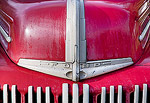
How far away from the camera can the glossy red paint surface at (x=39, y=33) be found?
1.40 meters

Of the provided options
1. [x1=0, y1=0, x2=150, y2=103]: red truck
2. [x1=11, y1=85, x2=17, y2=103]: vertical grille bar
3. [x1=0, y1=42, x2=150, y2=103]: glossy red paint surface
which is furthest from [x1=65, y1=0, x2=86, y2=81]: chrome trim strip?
[x1=11, y1=85, x2=17, y2=103]: vertical grille bar

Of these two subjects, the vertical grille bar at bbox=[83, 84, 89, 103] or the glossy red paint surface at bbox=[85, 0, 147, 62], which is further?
the glossy red paint surface at bbox=[85, 0, 147, 62]

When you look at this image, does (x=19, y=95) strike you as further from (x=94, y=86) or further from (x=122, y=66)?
(x=122, y=66)

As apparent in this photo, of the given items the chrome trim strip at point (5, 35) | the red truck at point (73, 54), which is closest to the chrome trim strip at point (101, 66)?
the red truck at point (73, 54)

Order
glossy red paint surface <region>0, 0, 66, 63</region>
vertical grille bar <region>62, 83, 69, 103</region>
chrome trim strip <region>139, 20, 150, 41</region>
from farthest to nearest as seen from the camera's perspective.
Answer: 1. chrome trim strip <region>139, 20, 150, 41</region>
2. glossy red paint surface <region>0, 0, 66, 63</region>
3. vertical grille bar <region>62, 83, 69, 103</region>

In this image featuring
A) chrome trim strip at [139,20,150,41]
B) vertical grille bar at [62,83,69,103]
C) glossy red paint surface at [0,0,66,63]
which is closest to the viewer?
vertical grille bar at [62,83,69,103]

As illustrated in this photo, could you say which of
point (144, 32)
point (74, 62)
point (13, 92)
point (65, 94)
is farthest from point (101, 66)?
point (13, 92)

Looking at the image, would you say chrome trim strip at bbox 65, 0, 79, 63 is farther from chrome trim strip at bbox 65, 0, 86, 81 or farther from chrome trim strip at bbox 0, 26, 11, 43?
chrome trim strip at bbox 0, 26, 11, 43

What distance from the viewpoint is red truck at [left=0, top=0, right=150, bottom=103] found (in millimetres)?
1321

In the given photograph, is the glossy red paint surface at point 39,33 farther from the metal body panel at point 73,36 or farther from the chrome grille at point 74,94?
the chrome grille at point 74,94

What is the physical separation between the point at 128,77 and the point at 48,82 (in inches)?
19.7

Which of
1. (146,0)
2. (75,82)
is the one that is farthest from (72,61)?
(146,0)

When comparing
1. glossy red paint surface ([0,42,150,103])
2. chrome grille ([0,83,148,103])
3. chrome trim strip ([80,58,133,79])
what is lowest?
chrome grille ([0,83,148,103])

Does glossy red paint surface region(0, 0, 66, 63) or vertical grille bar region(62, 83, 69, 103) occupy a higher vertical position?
glossy red paint surface region(0, 0, 66, 63)
